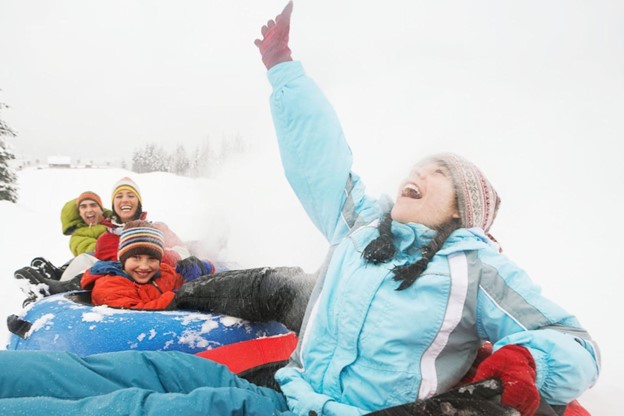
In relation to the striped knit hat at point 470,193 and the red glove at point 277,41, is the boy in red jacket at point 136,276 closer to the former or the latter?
the red glove at point 277,41

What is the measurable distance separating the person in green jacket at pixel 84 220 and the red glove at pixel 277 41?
128 inches

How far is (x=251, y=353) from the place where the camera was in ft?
7.44

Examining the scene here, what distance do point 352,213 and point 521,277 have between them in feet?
2.30

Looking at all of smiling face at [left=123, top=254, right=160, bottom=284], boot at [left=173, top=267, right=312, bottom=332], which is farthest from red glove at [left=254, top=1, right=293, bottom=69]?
smiling face at [left=123, top=254, right=160, bottom=284]

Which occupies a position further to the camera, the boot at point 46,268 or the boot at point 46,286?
the boot at point 46,268

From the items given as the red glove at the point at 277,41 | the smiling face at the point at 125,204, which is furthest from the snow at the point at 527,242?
the red glove at the point at 277,41

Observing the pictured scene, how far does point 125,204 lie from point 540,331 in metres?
3.92

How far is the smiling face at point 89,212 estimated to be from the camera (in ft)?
14.8

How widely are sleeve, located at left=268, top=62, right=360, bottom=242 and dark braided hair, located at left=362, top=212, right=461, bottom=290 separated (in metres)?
0.29

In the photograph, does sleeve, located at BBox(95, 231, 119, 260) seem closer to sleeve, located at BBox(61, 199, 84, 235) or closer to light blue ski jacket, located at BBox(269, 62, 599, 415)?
sleeve, located at BBox(61, 199, 84, 235)

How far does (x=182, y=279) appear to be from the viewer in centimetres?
304

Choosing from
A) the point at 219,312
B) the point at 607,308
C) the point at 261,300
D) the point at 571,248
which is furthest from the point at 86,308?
the point at 571,248

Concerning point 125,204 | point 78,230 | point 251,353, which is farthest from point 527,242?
point 78,230

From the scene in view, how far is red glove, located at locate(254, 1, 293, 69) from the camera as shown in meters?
1.88
